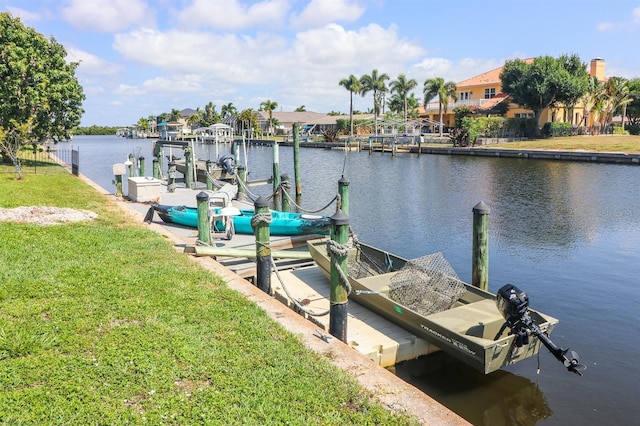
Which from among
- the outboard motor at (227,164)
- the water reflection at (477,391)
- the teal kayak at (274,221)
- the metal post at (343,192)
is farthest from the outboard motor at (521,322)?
the outboard motor at (227,164)

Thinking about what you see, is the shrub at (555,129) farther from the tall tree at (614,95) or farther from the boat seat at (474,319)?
the boat seat at (474,319)

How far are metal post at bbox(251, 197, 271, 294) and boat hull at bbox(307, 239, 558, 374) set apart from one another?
183 centimetres

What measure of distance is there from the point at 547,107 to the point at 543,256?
54.2 m

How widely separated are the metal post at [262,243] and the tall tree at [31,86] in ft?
62.9

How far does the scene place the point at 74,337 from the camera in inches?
260

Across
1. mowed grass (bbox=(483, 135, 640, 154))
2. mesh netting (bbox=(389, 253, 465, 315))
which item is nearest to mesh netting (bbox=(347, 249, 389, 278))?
mesh netting (bbox=(389, 253, 465, 315))

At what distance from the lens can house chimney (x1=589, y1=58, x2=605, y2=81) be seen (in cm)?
7600

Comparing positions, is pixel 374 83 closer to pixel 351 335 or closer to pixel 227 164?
pixel 227 164

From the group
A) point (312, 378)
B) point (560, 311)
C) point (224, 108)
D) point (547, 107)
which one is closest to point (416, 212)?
point (560, 311)

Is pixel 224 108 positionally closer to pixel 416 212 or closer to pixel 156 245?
pixel 416 212

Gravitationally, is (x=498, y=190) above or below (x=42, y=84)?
A: below

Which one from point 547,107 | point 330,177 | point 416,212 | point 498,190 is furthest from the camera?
point 547,107

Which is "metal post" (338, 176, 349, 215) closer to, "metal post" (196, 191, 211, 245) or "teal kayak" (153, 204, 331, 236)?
"teal kayak" (153, 204, 331, 236)

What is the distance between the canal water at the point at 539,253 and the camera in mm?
8695
